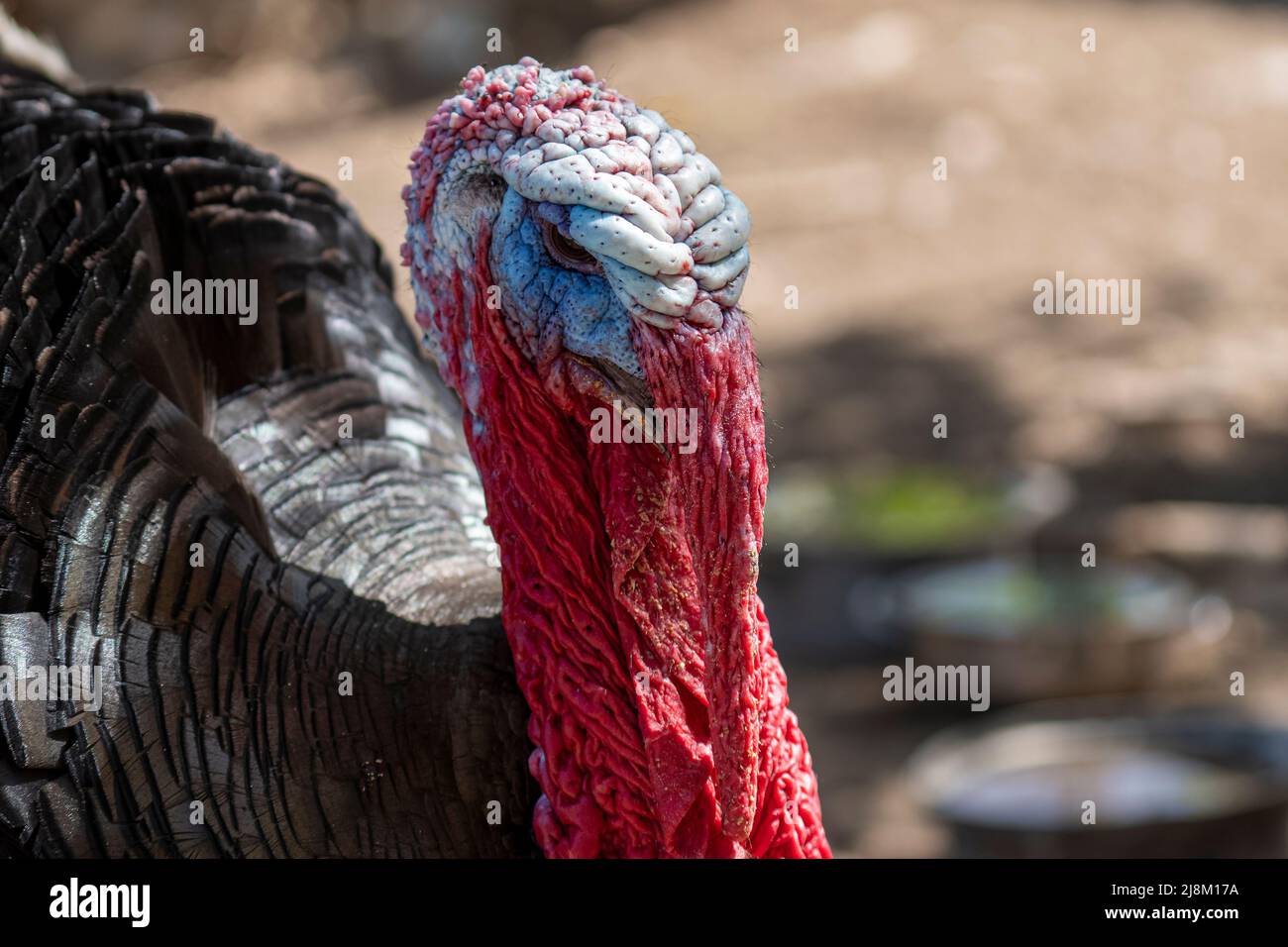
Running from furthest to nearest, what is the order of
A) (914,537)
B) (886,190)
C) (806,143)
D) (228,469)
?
(806,143) → (886,190) → (914,537) → (228,469)

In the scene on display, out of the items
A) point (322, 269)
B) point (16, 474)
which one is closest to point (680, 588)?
point (16, 474)

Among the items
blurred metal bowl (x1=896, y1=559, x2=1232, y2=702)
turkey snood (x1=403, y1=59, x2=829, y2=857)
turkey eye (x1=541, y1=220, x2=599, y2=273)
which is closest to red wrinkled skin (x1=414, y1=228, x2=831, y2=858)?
turkey snood (x1=403, y1=59, x2=829, y2=857)

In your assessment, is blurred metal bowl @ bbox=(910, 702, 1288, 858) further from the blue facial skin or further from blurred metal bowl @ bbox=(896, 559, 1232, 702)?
the blue facial skin

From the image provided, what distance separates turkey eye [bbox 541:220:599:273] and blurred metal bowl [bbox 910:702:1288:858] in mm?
2484

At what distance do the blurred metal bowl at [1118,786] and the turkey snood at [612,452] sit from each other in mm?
1959

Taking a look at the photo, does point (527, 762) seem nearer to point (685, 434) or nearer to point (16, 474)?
point (685, 434)

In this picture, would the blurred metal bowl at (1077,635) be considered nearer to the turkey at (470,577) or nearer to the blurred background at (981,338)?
the blurred background at (981,338)

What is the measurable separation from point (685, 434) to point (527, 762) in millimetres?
541

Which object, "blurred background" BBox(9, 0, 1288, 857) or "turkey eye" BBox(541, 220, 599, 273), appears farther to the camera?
"blurred background" BBox(9, 0, 1288, 857)

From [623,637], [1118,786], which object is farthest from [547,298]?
[1118,786]

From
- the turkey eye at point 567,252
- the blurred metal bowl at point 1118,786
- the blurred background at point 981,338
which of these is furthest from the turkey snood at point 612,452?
the blurred metal bowl at point 1118,786

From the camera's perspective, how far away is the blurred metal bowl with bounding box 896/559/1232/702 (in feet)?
17.4

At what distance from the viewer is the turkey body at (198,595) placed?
213 cm

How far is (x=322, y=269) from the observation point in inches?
116
